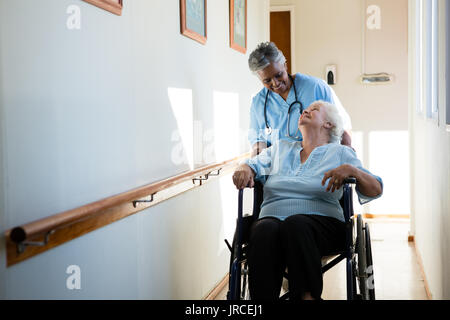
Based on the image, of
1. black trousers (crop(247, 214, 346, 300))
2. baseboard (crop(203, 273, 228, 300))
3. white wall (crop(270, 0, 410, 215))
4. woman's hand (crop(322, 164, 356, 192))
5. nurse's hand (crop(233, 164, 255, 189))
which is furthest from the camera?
white wall (crop(270, 0, 410, 215))

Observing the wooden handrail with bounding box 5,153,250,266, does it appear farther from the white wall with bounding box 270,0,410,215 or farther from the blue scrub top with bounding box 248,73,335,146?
the white wall with bounding box 270,0,410,215

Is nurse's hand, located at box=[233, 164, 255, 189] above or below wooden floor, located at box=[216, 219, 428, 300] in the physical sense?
above

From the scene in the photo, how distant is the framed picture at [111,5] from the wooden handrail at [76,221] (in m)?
0.64

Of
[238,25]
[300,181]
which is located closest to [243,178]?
[300,181]

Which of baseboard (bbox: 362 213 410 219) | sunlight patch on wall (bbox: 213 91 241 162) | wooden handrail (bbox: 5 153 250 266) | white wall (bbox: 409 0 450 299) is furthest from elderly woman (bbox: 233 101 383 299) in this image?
baseboard (bbox: 362 213 410 219)

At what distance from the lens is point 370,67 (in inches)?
235

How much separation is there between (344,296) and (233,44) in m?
1.86

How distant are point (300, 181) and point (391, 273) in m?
1.86

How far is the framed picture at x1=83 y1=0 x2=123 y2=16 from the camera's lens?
1.87m

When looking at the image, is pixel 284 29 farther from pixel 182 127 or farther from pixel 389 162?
→ pixel 182 127

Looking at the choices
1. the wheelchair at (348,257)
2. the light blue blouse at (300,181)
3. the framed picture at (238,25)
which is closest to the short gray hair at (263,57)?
the light blue blouse at (300,181)

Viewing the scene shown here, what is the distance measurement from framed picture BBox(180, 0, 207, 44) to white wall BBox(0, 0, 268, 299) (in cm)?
A: 6

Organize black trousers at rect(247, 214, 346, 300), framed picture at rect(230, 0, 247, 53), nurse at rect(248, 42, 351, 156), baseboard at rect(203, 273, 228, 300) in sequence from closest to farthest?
1. black trousers at rect(247, 214, 346, 300)
2. nurse at rect(248, 42, 351, 156)
3. baseboard at rect(203, 273, 228, 300)
4. framed picture at rect(230, 0, 247, 53)

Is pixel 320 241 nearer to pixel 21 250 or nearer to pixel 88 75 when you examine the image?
pixel 88 75
